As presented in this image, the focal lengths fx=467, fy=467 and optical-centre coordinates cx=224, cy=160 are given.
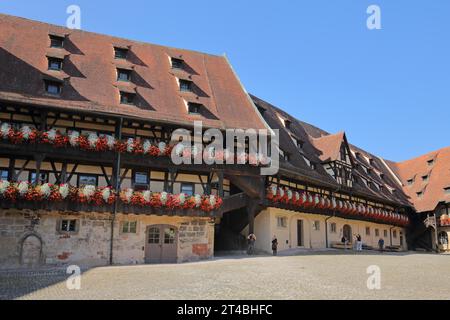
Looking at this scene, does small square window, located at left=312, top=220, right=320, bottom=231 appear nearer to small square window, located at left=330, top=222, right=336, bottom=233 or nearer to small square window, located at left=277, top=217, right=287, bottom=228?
small square window, located at left=330, top=222, right=336, bottom=233

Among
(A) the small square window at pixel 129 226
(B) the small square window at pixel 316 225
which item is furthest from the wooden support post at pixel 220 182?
(B) the small square window at pixel 316 225

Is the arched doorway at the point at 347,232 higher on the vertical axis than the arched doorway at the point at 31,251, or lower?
higher

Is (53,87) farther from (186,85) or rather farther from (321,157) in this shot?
(321,157)

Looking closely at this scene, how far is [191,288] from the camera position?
1369 cm

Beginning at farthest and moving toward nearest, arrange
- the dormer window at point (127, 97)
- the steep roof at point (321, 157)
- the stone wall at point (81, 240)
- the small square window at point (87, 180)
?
the steep roof at point (321, 157)
the dormer window at point (127, 97)
the small square window at point (87, 180)
the stone wall at point (81, 240)

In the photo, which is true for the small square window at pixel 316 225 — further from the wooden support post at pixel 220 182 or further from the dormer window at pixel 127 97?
the dormer window at pixel 127 97

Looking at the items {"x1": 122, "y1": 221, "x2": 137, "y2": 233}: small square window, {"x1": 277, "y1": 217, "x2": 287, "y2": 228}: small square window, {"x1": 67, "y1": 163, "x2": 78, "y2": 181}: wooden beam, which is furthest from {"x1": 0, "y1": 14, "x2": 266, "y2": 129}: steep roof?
{"x1": 277, "y1": 217, "x2": 287, "y2": 228}: small square window

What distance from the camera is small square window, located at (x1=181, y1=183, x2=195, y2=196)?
2538 centimetres

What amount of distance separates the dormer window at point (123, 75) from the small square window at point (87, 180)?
20.2ft

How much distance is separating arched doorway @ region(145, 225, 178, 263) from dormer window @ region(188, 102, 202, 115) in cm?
658

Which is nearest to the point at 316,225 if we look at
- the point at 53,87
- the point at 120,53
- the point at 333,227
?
the point at 333,227

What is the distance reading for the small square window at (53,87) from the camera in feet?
76.4
